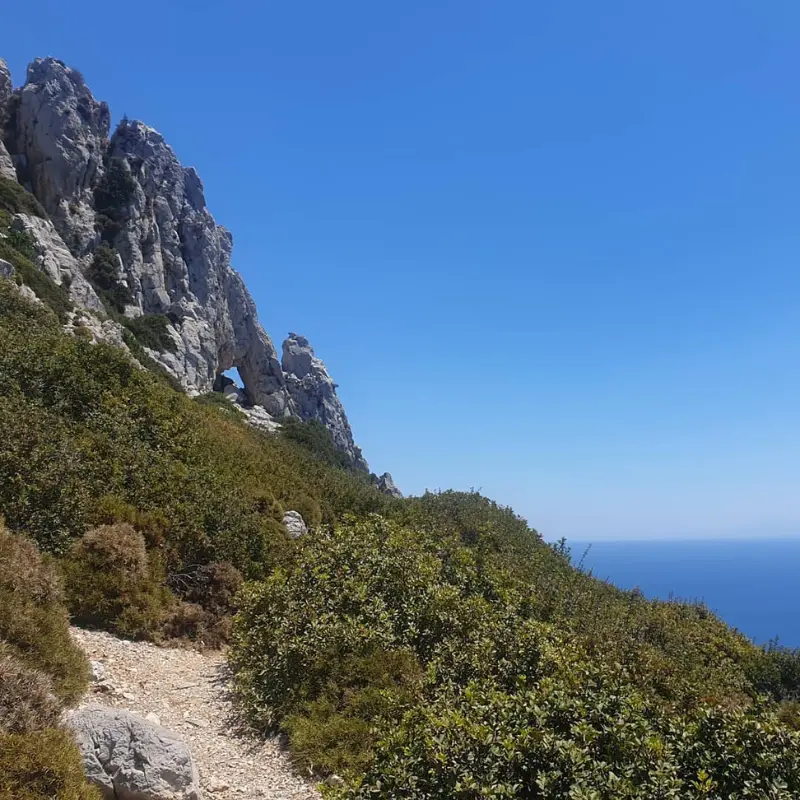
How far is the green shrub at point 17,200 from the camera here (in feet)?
142

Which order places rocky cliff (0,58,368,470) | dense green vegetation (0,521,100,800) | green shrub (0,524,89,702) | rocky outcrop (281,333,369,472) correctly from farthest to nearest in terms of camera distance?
rocky outcrop (281,333,369,472), rocky cliff (0,58,368,470), green shrub (0,524,89,702), dense green vegetation (0,521,100,800)

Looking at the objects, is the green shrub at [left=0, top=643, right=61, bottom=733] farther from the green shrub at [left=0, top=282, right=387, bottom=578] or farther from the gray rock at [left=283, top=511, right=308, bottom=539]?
the gray rock at [left=283, top=511, right=308, bottom=539]

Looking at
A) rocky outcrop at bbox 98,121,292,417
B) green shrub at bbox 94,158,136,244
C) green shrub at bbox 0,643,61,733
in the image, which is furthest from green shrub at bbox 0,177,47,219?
green shrub at bbox 0,643,61,733

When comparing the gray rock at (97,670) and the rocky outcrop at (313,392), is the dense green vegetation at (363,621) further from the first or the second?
the rocky outcrop at (313,392)

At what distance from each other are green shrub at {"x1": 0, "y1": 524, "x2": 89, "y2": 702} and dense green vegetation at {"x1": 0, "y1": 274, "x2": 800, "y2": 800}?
5.18 feet

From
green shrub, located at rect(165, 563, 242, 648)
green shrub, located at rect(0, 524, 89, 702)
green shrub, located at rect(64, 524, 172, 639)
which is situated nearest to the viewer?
green shrub, located at rect(0, 524, 89, 702)

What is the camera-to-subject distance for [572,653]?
25.8ft

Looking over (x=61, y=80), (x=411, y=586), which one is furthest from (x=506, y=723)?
(x=61, y=80)

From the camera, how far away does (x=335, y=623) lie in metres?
8.67

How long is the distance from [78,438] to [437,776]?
11072 mm

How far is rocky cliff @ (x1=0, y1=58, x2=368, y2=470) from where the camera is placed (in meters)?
51.5

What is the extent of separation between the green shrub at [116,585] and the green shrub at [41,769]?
16.3ft

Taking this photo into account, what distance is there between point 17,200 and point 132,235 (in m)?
13.8

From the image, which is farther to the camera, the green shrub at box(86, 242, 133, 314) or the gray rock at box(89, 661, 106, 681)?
the green shrub at box(86, 242, 133, 314)
